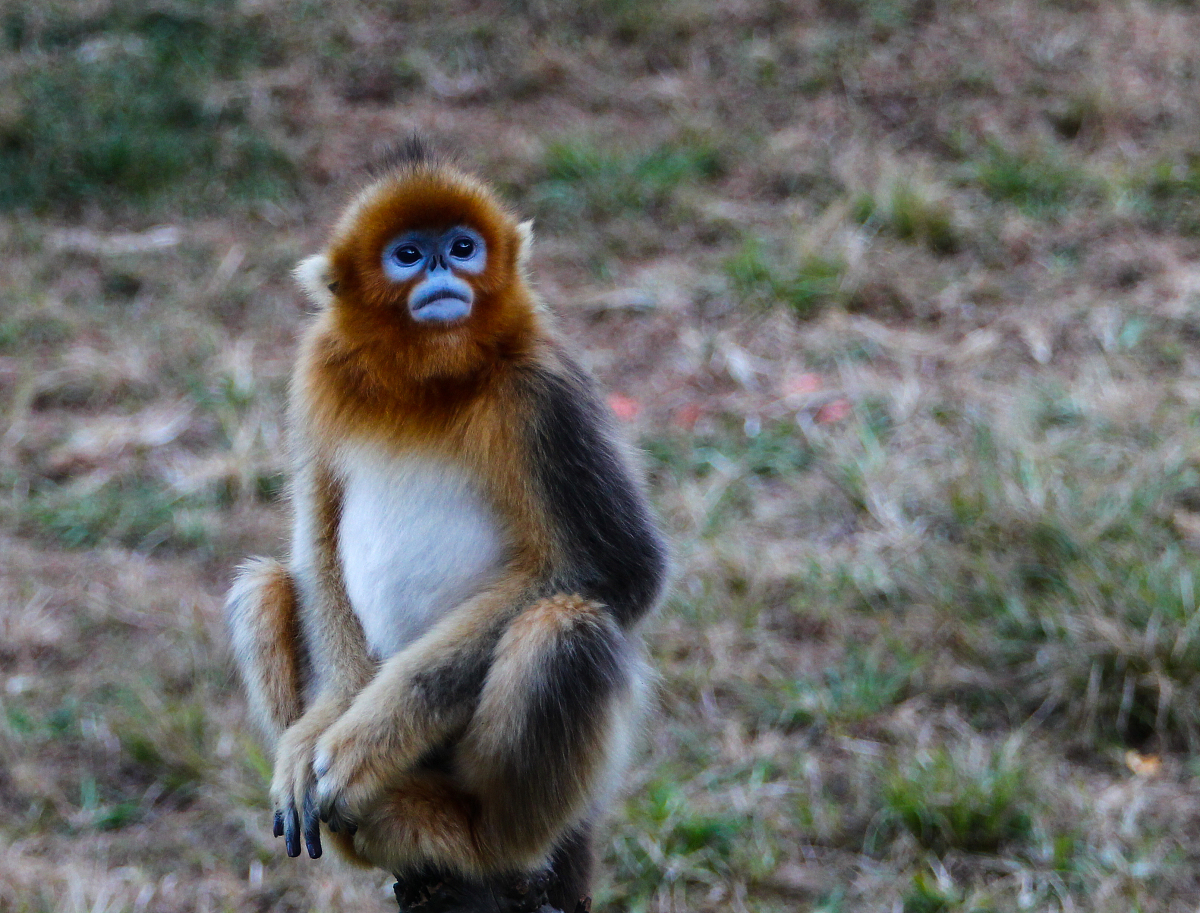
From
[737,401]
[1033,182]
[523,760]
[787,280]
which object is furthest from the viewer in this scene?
[1033,182]

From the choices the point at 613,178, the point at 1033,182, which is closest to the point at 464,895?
the point at 613,178

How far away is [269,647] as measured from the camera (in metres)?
2.85

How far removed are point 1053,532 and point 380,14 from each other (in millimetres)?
5780

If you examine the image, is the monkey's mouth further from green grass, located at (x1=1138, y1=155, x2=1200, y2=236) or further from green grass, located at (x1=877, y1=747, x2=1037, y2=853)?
green grass, located at (x1=1138, y1=155, x2=1200, y2=236)

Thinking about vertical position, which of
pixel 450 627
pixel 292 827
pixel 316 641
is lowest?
pixel 292 827

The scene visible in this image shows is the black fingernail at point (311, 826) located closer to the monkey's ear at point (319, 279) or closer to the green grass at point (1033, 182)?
the monkey's ear at point (319, 279)

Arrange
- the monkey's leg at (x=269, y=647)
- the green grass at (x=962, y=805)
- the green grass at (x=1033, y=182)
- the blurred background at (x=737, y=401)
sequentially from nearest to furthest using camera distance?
1. the monkey's leg at (x=269, y=647)
2. the green grass at (x=962, y=805)
3. the blurred background at (x=737, y=401)
4. the green grass at (x=1033, y=182)

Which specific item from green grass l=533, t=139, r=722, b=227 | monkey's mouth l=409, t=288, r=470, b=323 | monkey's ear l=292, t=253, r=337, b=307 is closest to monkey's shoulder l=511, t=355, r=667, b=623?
monkey's mouth l=409, t=288, r=470, b=323

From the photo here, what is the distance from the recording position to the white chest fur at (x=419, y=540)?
106 inches

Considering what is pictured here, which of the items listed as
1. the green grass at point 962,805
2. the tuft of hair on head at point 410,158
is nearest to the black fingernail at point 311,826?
the tuft of hair on head at point 410,158

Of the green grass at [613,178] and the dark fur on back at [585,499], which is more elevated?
the green grass at [613,178]

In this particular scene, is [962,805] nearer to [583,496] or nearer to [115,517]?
[583,496]

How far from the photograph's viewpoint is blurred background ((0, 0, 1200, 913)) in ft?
13.2

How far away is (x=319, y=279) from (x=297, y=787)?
3.28ft
